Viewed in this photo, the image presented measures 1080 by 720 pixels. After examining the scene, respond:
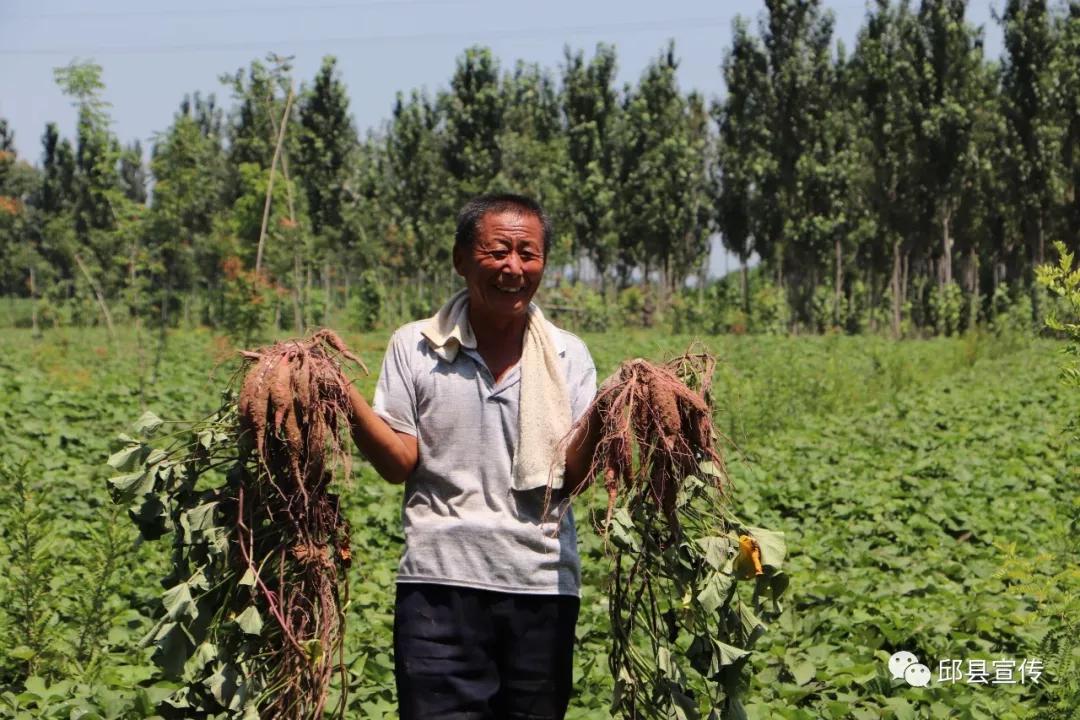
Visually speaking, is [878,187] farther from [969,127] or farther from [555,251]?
[555,251]

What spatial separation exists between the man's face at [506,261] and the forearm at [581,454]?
0.30 m

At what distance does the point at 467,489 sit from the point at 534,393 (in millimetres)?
251

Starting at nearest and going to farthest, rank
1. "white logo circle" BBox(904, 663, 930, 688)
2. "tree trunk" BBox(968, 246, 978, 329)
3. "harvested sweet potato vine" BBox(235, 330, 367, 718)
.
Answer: "harvested sweet potato vine" BBox(235, 330, 367, 718)
"white logo circle" BBox(904, 663, 930, 688)
"tree trunk" BBox(968, 246, 978, 329)

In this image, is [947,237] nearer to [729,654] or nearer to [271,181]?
[271,181]

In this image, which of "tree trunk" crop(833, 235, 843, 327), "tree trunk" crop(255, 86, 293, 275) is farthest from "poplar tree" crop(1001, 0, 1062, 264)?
"tree trunk" crop(255, 86, 293, 275)

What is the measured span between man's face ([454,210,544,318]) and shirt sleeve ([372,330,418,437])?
0.22 m

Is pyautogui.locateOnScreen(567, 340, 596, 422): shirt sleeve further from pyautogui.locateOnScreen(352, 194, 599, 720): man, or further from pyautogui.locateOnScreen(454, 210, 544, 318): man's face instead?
pyautogui.locateOnScreen(454, 210, 544, 318): man's face

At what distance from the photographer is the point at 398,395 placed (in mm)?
2514

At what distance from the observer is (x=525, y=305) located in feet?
8.42

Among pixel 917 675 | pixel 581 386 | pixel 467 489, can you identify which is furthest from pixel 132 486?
pixel 917 675

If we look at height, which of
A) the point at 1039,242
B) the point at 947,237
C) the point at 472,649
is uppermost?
the point at 947,237

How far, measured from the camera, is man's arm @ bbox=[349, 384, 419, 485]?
94.2 inches

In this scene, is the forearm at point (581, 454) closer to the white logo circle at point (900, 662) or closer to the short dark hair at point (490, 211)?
the short dark hair at point (490, 211)

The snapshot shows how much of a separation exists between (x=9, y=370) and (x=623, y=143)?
22.0 m
